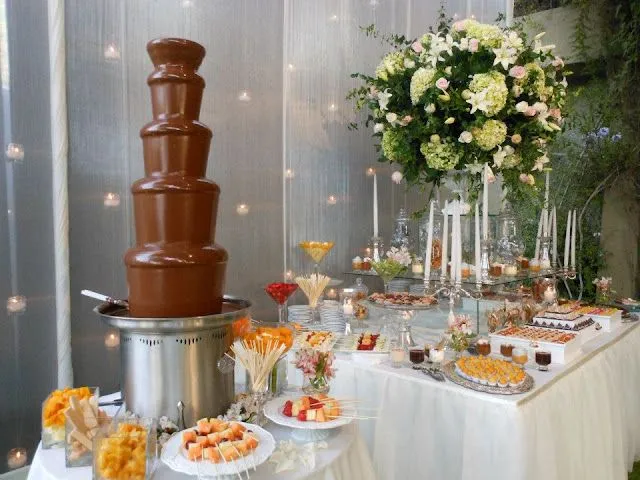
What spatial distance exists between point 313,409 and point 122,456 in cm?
50

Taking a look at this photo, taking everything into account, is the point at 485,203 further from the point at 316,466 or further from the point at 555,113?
the point at 316,466

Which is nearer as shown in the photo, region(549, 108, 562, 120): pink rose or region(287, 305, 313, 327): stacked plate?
region(549, 108, 562, 120): pink rose

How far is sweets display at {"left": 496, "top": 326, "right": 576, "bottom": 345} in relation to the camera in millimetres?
2268

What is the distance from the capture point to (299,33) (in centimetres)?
314

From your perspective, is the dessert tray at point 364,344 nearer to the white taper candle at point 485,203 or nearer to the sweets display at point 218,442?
the white taper candle at point 485,203

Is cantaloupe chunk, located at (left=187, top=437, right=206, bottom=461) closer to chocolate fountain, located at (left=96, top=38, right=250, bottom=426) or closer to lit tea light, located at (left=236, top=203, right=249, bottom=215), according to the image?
chocolate fountain, located at (left=96, top=38, right=250, bottom=426)

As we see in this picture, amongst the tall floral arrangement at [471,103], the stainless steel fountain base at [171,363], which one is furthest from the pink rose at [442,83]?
the stainless steel fountain base at [171,363]

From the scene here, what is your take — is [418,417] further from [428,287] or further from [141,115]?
[141,115]

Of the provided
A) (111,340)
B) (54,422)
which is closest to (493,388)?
(54,422)

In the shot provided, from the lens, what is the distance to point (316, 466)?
1230 mm

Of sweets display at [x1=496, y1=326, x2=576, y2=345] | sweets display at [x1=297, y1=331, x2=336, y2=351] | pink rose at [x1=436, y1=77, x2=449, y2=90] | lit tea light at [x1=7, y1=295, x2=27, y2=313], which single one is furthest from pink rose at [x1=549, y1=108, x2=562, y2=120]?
lit tea light at [x1=7, y1=295, x2=27, y2=313]

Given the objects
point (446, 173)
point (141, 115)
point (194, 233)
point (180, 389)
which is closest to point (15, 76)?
point (141, 115)

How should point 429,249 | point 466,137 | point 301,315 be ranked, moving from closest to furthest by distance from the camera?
point 466,137, point 429,249, point 301,315

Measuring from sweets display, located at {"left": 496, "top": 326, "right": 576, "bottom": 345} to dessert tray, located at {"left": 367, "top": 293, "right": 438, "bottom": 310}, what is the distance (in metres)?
0.37
